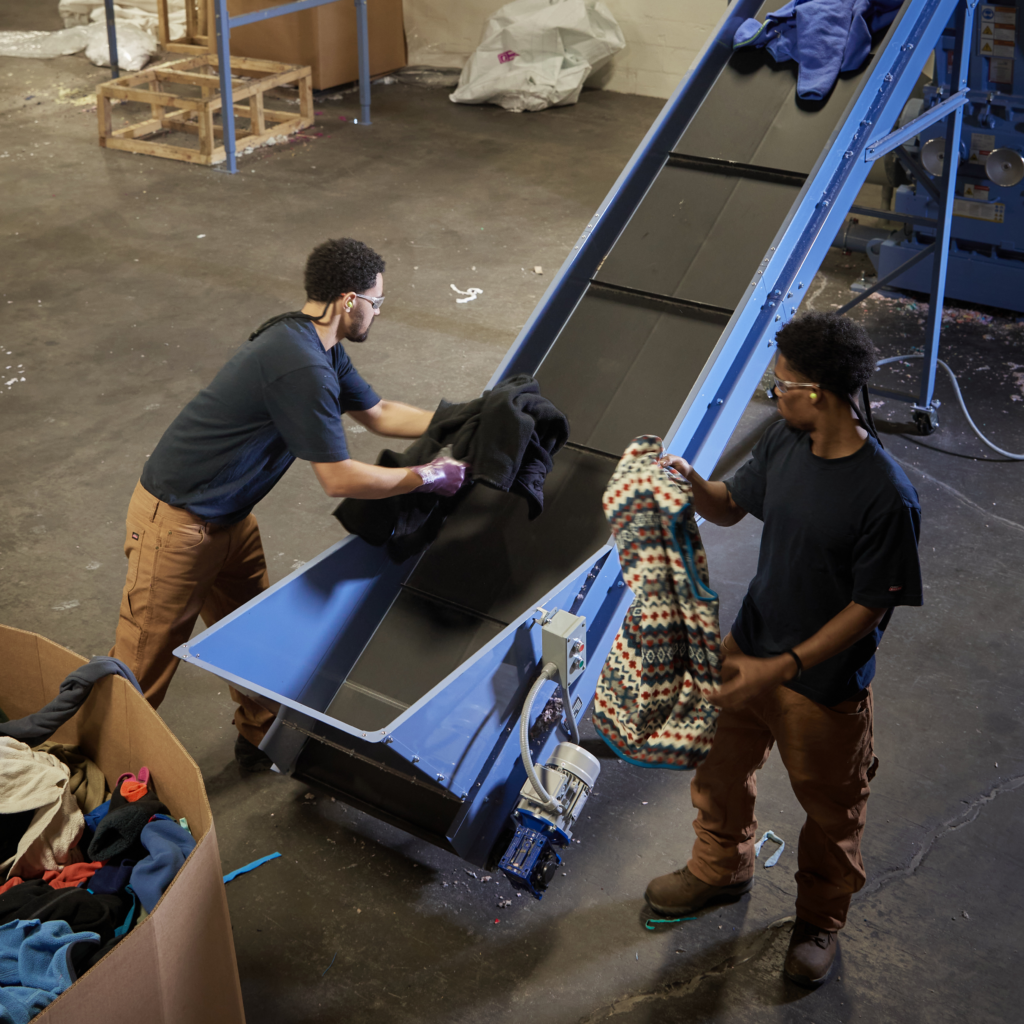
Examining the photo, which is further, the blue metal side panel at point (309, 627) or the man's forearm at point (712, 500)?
the blue metal side panel at point (309, 627)

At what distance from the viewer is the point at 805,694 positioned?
2.55 meters

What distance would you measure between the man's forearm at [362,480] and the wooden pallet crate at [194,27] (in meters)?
8.67

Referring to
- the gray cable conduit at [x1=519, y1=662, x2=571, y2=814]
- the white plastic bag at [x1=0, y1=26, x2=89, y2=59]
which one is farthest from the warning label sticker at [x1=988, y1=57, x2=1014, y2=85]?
the white plastic bag at [x1=0, y1=26, x2=89, y2=59]

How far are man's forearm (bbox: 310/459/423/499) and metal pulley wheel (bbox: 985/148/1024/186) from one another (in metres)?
4.52

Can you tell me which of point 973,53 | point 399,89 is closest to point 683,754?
point 973,53

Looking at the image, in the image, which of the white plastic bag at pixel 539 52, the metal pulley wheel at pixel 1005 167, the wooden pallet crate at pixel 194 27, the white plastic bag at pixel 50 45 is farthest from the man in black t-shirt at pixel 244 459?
the white plastic bag at pixel 50 45

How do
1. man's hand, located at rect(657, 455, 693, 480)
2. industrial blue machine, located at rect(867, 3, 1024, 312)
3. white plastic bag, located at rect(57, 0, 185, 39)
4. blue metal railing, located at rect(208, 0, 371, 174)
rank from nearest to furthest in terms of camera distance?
man's hand, located at rect(657, 455, 693, 480), industrial blue machine, located at rect(867, 3, 1024, 312), blue metal railing, located at rect(208, 0, 371, 174), white plastic bag, located at rect(57, 0, 185, 39)

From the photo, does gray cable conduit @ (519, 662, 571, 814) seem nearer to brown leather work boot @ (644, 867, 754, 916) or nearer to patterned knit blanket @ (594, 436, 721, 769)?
patterned knit blanket @ (594, 436, 721, 769)

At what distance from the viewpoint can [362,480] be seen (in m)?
2.99

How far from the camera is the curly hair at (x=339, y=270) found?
298cm

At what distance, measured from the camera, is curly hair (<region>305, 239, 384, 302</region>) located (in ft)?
9.77

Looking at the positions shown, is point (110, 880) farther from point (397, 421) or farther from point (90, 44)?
point (90, 44)

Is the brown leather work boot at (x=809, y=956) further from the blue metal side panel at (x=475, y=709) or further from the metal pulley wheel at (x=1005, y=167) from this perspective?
the metal pulley wheel at (x=1005, y=167)

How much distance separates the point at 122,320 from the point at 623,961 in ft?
16.8
